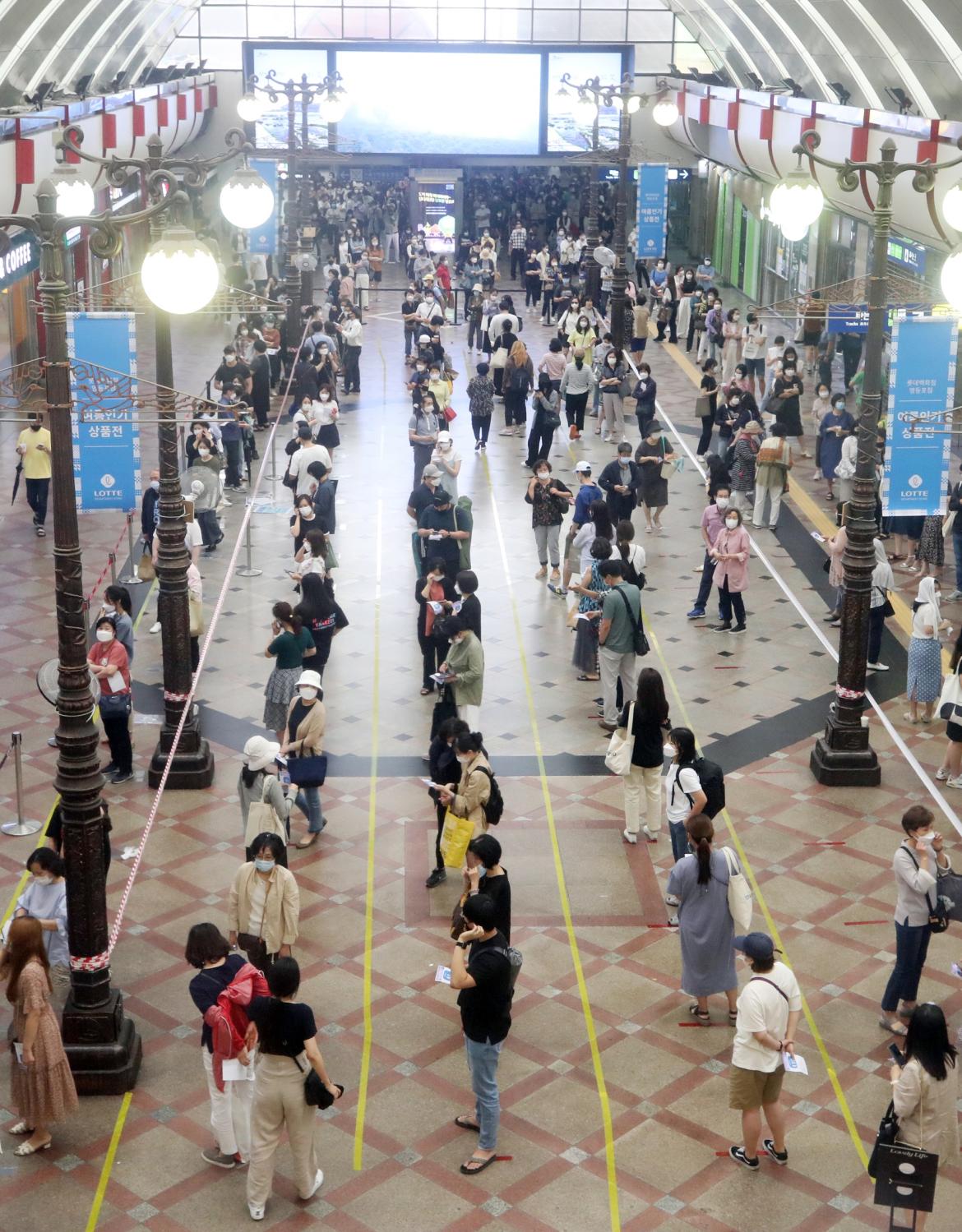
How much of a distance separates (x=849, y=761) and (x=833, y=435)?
863 cm

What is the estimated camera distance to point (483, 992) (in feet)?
26.6

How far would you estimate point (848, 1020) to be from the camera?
985cm

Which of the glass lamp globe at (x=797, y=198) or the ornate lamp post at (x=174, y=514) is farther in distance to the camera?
the glass lamp globe at (x=797, y=198)

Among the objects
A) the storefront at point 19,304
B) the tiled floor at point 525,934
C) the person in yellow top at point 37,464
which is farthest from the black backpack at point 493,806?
the storefront at point 19,304

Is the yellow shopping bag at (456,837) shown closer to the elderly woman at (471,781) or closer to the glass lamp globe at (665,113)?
the elderly woman at (471,781)

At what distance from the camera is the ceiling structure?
22.4m

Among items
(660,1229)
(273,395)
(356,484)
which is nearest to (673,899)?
(660,1229)

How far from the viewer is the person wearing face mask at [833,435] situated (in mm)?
20953

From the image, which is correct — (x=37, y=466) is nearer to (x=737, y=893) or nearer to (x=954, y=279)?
(x=954, y=279)

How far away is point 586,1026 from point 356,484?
43.6 ft

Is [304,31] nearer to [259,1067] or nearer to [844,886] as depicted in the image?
[844,886]

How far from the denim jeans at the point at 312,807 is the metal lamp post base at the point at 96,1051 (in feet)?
9.67

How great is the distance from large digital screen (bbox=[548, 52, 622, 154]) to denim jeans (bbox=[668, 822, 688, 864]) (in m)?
34.7

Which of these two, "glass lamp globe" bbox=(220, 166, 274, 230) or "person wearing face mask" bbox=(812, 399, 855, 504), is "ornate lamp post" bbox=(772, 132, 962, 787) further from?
"person wearing face mask" bbox=(812, 399, 855, 504)
